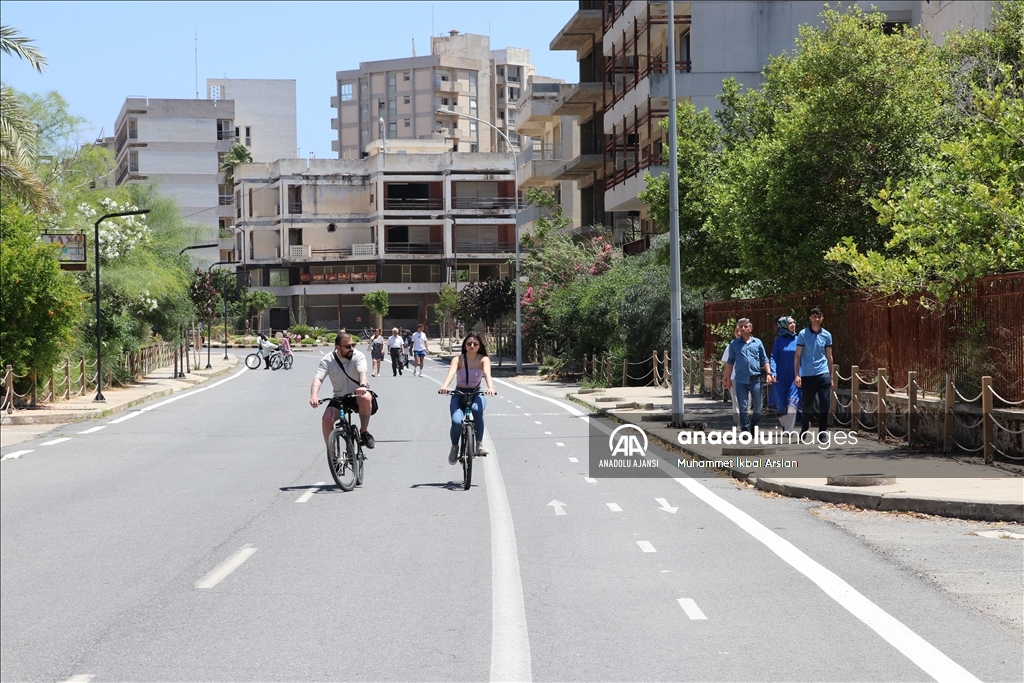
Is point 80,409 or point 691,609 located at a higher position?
point 80,409

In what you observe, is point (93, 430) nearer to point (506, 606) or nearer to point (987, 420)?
point (987, 420)

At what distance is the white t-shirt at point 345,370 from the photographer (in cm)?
1359

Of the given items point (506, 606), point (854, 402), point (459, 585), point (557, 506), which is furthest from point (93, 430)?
point (506, 606)

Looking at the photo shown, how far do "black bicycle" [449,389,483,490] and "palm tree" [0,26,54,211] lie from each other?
17261 millimetres

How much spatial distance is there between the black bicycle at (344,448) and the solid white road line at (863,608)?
14.2 ft

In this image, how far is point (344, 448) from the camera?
45.1 ft

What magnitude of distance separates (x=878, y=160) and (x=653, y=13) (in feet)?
75.6

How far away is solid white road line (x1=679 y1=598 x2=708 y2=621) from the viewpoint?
7498 millimetres

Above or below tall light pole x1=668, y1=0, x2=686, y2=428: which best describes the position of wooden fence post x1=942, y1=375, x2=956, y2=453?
below

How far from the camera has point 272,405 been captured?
1183 inches

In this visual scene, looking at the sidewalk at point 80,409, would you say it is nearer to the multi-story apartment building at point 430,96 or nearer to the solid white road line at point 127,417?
the solid white road line at point 127,417

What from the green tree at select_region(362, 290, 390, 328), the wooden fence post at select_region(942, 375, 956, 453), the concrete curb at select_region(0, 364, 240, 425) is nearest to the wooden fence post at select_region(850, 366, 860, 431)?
the wooden fence post at select_region(942, 375, 956, 453)

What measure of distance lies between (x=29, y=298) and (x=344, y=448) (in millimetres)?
16141

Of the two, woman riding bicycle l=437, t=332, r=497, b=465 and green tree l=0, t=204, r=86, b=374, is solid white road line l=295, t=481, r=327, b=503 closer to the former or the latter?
woman riding bicycle l=437, t=332, r=497, b=465
